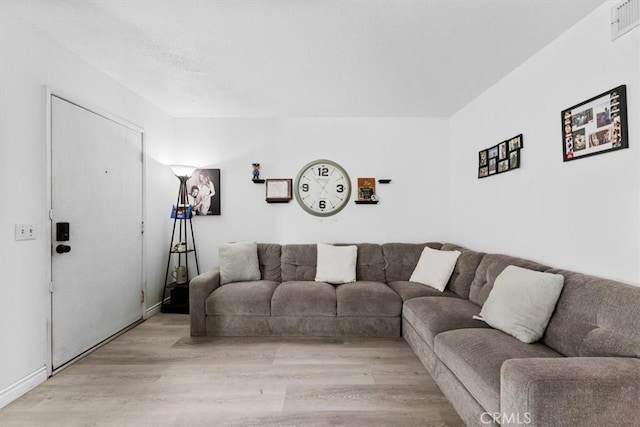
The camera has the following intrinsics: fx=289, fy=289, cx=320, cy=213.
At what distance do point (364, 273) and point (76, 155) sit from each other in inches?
121

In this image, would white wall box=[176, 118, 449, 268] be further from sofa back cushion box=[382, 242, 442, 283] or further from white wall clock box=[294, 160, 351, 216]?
sofa back cushion box=[382, 242, 442, 283]

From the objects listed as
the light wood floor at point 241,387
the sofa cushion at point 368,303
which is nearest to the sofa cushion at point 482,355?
the light wood floor at point 241,387

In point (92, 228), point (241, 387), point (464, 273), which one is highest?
point (92, 228)

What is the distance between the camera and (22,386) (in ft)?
6.48

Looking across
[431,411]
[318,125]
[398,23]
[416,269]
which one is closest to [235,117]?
[318,125]

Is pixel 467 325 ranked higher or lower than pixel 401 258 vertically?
lower

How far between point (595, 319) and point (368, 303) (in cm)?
170

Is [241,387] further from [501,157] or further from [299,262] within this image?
[501,157]

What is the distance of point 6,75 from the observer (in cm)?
190

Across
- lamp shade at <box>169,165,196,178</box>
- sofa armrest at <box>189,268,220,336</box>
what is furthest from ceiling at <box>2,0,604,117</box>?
sofa armrest at <box>189,268,220,336</box>

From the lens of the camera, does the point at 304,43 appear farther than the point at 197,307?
No

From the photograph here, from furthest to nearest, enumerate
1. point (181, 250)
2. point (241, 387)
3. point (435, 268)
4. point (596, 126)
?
point (181, 250) → point (435, 268) → point (241, 387) → point (596, 126)

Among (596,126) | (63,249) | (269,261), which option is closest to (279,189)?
(269,261)

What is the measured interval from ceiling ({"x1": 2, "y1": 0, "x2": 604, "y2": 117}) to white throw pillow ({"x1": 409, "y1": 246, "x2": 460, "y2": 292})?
1.78m
